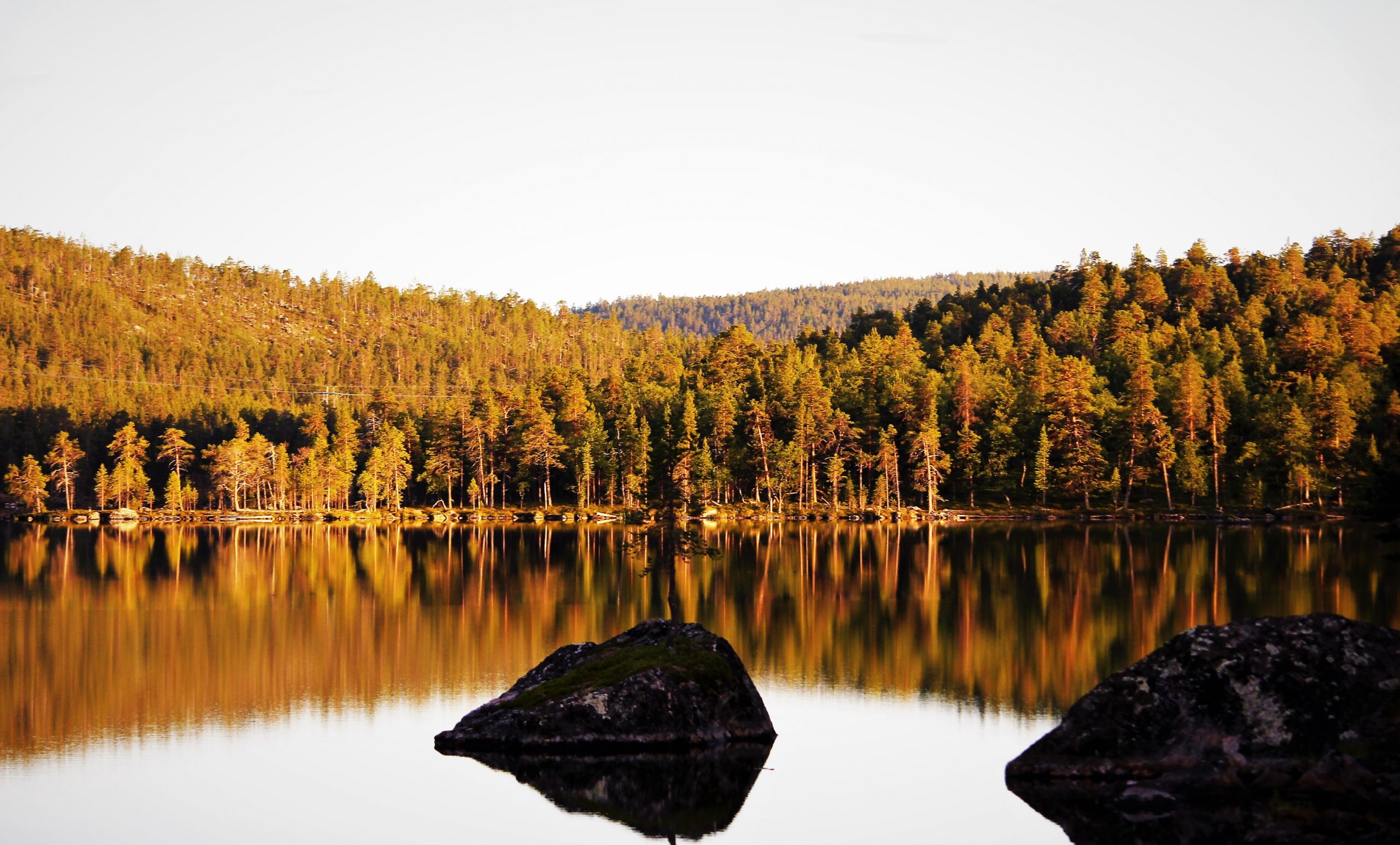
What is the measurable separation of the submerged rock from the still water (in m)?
1.29

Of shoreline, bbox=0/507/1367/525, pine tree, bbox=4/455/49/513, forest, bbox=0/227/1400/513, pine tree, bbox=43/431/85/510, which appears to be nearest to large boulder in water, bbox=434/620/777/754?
shoreline, bbox=0/507/1367/525

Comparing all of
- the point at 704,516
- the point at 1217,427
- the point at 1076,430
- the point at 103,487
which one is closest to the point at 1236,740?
the point at 704,516

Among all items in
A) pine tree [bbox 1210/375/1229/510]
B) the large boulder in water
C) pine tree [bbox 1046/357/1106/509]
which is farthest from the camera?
pine tree [bbox 1046/357/1106/509]

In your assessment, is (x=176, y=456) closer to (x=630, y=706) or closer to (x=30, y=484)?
(x=30, y=484)

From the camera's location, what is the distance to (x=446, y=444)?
13625 centimetres

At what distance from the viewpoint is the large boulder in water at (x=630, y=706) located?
74.1ft

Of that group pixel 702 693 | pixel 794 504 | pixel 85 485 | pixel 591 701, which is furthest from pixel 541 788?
pixel 85 485

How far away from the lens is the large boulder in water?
2258 cm

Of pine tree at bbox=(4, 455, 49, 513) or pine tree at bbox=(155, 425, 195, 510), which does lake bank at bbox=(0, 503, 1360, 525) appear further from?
pine tree at bbox=(155, 425, 195, 510)

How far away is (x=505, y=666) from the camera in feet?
108

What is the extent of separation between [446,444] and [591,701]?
116 m

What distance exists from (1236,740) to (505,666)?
756 inches

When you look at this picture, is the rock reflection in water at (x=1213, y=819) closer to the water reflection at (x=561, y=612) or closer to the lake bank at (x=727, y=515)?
the water reflection at (x=561, y=612)

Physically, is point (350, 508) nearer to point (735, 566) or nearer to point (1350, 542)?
point (735, 566)
